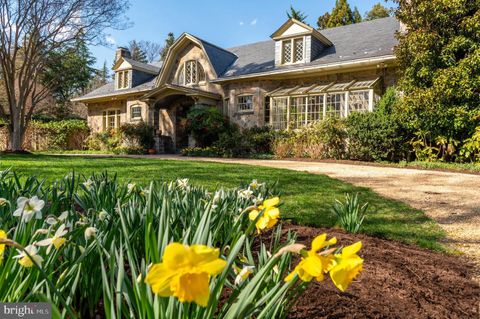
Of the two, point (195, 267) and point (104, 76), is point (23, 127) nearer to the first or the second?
point (195, 267)

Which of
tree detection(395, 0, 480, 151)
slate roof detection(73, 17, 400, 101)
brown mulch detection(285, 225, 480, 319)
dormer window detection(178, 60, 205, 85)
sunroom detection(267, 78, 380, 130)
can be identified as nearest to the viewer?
brown mulch detection(285, 225, 480, 319)

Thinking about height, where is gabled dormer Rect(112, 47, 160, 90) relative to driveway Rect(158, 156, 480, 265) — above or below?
above

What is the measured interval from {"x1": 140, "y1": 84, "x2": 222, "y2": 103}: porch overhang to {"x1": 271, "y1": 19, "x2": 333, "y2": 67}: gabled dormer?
11.2ft

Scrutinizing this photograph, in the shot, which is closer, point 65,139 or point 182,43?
point 182,43

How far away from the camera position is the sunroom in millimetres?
12979

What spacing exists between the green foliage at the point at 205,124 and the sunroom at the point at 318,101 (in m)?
2.20

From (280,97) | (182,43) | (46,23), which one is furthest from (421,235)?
(182,43)

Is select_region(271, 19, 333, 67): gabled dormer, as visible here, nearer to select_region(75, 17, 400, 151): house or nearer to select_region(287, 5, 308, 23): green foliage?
select_region(75, 17, 400, 151): house

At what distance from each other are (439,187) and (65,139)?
805 inches

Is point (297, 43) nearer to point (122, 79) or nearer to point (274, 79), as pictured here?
point (274, 79)

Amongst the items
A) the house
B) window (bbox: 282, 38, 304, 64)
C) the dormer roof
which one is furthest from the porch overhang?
the dormer roof

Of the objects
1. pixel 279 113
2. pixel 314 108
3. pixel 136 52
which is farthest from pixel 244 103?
pixel 136 52

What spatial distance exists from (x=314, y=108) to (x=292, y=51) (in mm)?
2833

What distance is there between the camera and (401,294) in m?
1.55
